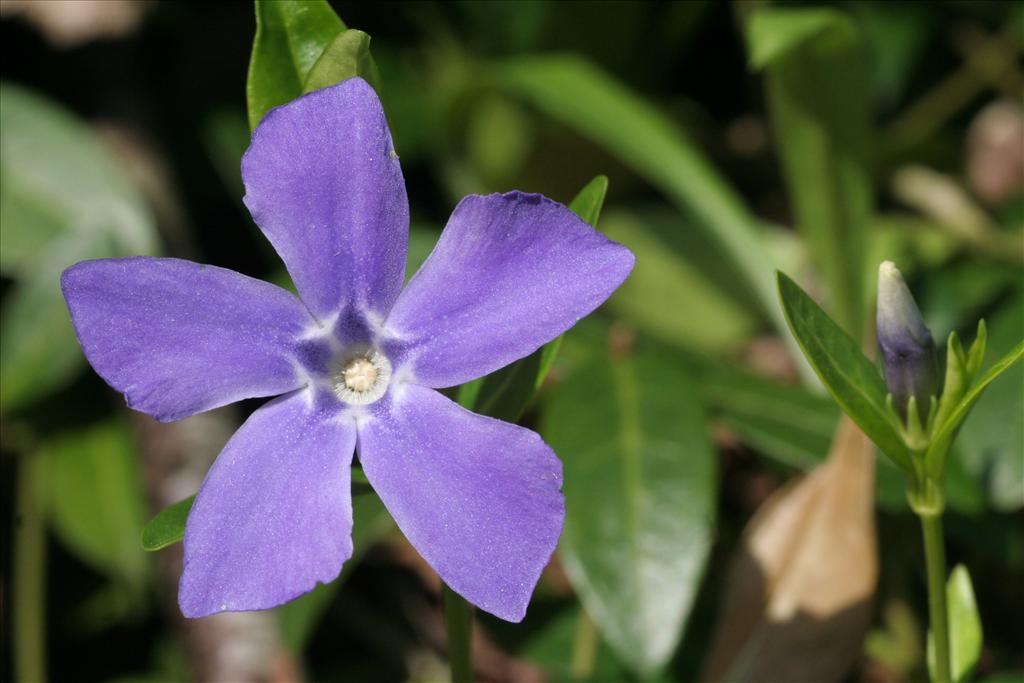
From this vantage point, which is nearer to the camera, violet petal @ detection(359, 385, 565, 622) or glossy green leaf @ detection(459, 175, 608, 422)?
violet petal @ detection(359, 385, 565, 622)

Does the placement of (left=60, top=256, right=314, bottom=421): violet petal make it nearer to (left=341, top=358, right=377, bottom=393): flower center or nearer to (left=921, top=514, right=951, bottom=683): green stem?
(left=341, top=358, right=377, bottom=393): flower center

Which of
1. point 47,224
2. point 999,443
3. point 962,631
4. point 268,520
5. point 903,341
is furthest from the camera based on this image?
point 47,224

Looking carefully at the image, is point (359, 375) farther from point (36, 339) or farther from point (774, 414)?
point (36, 339)

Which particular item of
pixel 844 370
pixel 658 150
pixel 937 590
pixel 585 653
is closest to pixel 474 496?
pixel 844 370

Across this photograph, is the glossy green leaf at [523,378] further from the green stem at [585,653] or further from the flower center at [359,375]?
the green stem at [585,653]

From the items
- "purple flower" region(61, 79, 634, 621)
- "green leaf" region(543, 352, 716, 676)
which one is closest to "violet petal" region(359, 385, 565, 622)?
"purple flower" region(61, 79, 634, 621)

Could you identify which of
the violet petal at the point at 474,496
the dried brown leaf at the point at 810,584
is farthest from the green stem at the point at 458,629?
the dried brown leaf at the point at 810,584
